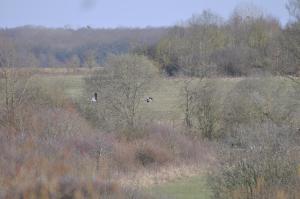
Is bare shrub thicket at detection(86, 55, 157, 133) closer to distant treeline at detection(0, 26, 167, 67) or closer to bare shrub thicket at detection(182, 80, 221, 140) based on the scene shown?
bare shrub thicket at detection(182, 80, 221, 140)

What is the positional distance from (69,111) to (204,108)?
8928 mm

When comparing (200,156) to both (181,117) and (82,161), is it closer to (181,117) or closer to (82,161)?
(181,117)

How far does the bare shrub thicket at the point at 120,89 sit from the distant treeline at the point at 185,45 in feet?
15.5

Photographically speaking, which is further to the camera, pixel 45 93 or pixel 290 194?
pixel 45 93

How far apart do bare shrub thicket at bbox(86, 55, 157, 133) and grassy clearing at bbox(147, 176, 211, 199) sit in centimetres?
940

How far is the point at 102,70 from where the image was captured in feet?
121

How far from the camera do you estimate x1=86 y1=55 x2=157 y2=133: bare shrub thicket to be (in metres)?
34.1

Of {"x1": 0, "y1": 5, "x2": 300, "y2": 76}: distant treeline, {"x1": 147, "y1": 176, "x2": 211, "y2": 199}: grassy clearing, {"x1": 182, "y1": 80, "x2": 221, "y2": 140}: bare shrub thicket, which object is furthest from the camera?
{"x1": 0, "y1": 5, "x2": 300, "y2": 76}: distant treeline

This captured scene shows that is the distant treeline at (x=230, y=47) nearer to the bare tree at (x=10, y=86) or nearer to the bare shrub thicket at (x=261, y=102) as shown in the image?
the bare shrub thicket at (x=261, y=102)

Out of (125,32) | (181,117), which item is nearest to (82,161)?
(181,117)

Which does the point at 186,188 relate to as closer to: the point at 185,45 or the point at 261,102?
the point at 261,102

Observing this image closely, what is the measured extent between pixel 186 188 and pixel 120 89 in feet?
46.9

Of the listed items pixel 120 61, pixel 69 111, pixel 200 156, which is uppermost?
pixel 120 61

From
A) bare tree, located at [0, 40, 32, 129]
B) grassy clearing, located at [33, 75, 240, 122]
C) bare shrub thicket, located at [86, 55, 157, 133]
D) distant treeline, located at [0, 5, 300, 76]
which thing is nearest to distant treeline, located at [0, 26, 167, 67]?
distant treeline, located at [0, 5, 300, 76]
